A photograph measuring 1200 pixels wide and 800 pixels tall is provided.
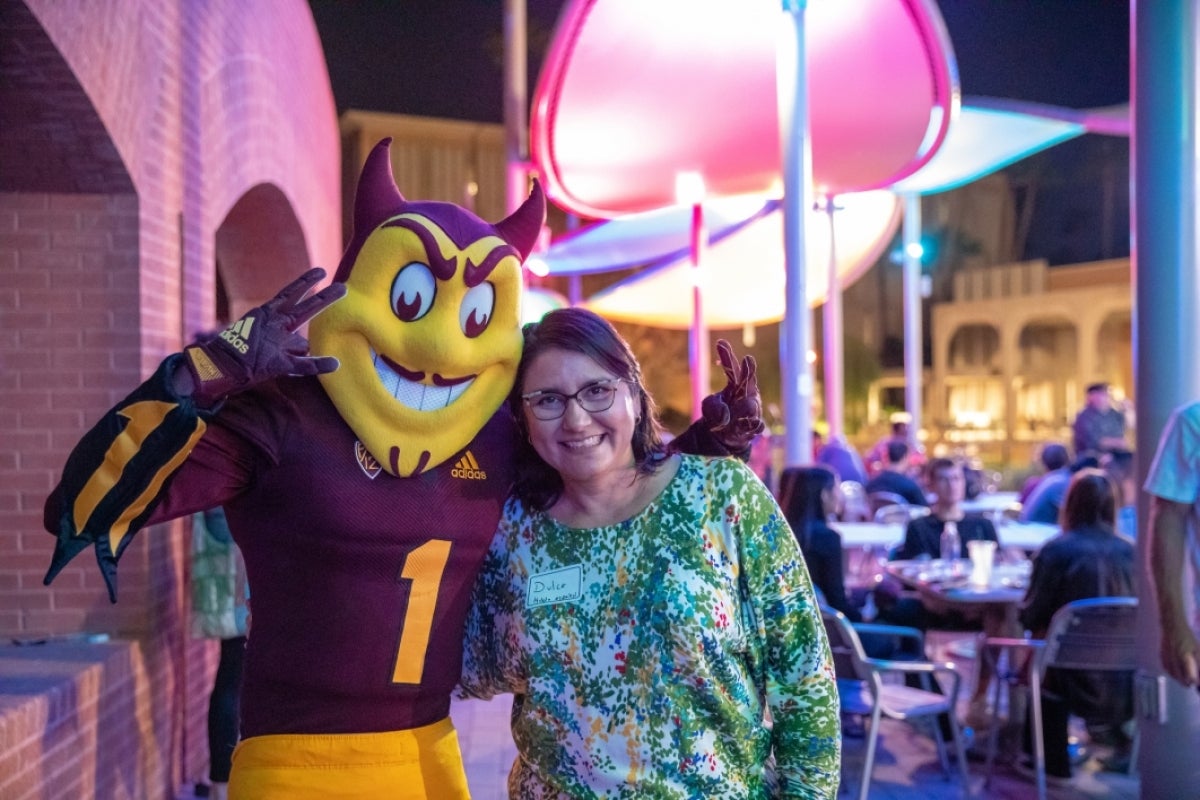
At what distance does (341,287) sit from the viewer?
1.69m

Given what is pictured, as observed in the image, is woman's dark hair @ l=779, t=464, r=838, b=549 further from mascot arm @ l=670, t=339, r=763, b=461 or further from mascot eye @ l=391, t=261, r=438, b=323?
mascot eye @ l=391, t=261, r=438, b=323

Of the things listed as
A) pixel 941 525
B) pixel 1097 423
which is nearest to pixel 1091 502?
pixel 941 525

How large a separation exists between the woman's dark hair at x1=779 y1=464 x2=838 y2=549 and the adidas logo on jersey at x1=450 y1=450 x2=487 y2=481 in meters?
2.89

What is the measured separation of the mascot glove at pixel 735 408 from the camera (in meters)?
1.89

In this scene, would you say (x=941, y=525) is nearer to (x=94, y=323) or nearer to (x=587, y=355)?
(x=94, y=323)

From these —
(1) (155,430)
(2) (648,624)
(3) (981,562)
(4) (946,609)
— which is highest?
(1) (155,430)

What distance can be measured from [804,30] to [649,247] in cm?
836

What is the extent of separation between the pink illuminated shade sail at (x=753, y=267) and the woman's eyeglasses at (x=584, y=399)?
11870 mm

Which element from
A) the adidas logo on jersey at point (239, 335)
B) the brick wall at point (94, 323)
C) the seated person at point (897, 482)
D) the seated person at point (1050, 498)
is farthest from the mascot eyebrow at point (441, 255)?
the seated person at point (897, 482)

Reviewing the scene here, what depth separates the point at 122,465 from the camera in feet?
5.05

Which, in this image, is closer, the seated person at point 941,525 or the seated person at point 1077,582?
the seated person at point 1077,582

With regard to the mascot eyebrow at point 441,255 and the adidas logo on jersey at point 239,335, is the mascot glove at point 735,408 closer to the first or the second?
the mascot eyebrow at point 441,255

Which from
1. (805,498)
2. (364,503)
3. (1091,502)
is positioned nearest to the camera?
(364,503)

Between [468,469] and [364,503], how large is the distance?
194 millimetres
